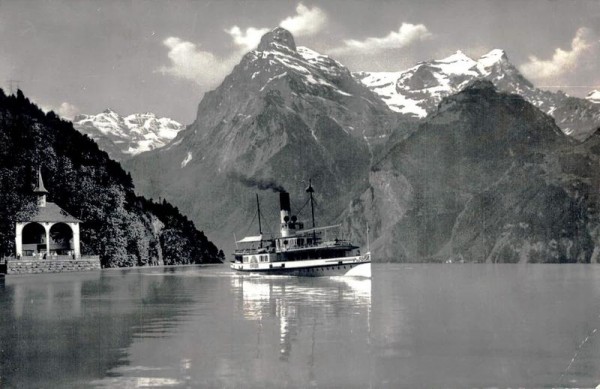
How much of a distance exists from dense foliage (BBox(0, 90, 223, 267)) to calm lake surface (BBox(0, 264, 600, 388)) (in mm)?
83751

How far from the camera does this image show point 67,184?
162 m

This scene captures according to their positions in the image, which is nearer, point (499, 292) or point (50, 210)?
point (499, 292)

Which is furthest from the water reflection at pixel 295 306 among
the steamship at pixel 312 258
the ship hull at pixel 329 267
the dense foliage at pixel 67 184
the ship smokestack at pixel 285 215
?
the dense foliage at pixel 67 184

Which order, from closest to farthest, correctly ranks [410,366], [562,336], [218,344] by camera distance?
[410,366] < [218,344] < [562,336]

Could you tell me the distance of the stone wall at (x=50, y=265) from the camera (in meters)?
136

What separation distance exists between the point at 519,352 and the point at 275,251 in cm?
8646

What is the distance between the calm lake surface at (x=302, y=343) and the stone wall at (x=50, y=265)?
7234cm

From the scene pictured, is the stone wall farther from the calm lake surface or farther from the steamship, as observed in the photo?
the calm lake surface

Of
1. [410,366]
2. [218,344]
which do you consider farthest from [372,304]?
[410,366]

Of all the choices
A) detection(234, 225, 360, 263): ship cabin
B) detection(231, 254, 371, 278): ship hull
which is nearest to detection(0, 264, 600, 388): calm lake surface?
detection(231, 254, 371, 278): ship hull

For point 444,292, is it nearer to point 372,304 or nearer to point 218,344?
point 372,304

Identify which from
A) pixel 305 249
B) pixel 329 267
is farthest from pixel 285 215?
pixel 329 267

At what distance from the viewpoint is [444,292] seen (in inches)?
3265

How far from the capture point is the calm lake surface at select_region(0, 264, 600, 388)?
2917 centimetres
